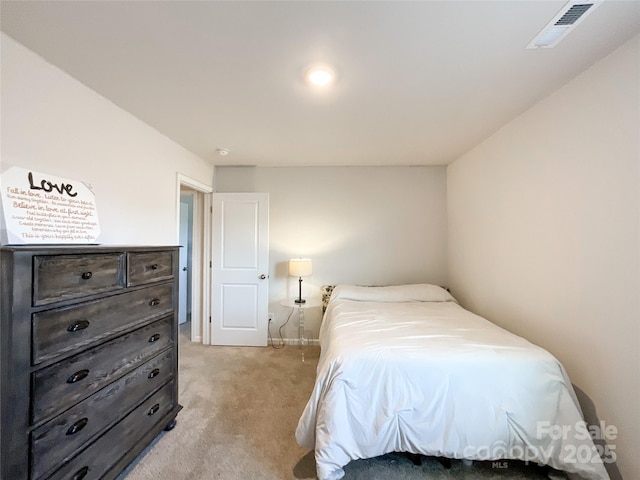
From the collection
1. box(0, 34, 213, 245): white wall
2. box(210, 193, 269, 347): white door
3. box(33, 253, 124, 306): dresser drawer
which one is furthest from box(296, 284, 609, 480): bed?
box(210, 193, 269, 347): white door

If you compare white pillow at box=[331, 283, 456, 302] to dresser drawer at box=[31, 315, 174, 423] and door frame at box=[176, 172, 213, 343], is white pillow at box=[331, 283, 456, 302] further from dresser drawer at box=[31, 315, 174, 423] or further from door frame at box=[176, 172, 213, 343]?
dresser drawer at box=[31, 315, 174, 423]

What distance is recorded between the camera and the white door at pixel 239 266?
3402 millimetres

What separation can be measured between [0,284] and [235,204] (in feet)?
8.25

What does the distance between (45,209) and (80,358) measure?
760 millimetres

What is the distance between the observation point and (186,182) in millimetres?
2861

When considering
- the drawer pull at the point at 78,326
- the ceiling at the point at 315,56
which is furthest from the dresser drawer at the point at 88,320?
the ceiling at the point at 315,56

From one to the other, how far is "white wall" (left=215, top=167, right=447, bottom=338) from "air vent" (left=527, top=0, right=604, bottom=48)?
2.18 meters

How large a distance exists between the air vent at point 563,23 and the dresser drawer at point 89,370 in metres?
2.67

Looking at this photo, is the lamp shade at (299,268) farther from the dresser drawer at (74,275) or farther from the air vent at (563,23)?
the air vent at (563,23)

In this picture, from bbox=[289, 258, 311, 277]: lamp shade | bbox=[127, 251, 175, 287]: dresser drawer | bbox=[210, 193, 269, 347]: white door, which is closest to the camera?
bbox=[127, 251, 175, 287]: dresser drawer

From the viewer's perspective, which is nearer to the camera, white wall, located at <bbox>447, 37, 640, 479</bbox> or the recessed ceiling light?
white wall, located at <bbox>447, 37, 640, 479</bbox>

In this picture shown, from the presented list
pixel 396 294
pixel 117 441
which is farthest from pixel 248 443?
pixel 396 294

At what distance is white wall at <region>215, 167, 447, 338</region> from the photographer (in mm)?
3486

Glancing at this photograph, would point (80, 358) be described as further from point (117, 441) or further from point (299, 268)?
point (299, 268)
